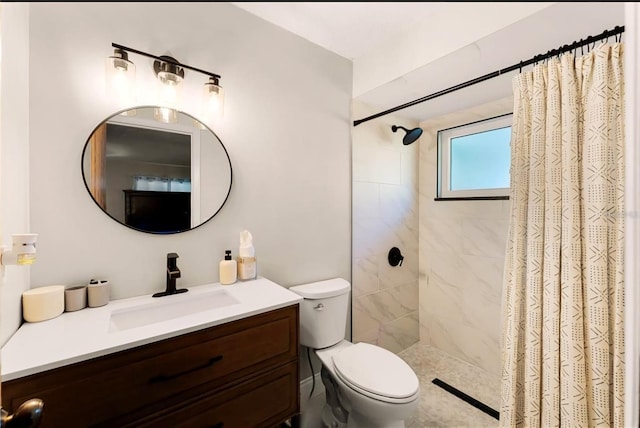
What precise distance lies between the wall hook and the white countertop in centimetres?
117

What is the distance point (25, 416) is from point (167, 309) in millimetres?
722

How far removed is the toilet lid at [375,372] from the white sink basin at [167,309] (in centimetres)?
65

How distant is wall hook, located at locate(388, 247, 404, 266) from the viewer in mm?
2209

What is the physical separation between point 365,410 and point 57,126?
1.74 meters

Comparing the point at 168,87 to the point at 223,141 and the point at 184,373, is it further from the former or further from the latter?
the point at 184,373

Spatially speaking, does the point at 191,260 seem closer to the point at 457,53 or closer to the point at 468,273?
the point at 457,53

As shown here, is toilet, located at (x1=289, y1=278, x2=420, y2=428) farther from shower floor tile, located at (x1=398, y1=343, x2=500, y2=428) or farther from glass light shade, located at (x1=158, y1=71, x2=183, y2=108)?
glass light shade, located at (x1=158, y1=71, x2=183, y2=108)

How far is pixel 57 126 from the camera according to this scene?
3.57ft

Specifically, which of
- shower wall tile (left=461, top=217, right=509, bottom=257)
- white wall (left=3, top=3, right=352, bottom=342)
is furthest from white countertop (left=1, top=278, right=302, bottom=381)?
shower wall tile (left=461, top=217, right=509, bottom=257)

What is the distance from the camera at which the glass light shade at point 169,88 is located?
1265mm

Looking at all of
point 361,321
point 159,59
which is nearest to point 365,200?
point 361,321

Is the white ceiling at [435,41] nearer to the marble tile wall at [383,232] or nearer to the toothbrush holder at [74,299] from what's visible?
the marble tile wall at [383,232]

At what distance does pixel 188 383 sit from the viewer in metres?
0.97

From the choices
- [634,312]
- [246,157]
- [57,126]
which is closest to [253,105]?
[246,157]
